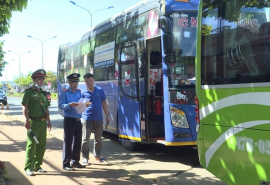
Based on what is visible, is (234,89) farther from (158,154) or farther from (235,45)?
(158,154)


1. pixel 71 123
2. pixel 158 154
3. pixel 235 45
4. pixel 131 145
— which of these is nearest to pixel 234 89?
pixel 235 45

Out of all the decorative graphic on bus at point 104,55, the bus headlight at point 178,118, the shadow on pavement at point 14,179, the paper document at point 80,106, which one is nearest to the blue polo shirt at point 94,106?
the paper document at point 80,106

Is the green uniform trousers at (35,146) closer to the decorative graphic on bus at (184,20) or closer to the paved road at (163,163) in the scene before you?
the paved road at (163,163)

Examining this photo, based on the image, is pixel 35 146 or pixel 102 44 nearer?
pixel 35 146

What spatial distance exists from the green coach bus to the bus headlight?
2.10 metres

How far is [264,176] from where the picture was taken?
Answer: 4.24 metres

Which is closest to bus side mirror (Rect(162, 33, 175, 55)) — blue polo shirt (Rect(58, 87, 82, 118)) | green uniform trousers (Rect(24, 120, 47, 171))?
blue polo shirt (Rect(58, 87, 82, 118))

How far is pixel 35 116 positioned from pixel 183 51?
129 inches

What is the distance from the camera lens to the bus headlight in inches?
306

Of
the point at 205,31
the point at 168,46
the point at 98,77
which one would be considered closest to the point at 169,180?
the point at 168,46

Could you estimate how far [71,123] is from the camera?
744cm

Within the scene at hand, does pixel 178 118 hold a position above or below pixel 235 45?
below

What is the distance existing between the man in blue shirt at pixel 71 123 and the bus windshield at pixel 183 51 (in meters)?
2.00

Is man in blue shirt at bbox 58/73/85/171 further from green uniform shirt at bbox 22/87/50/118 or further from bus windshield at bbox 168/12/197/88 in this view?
bus windshield at bbox 168/12/197/88
